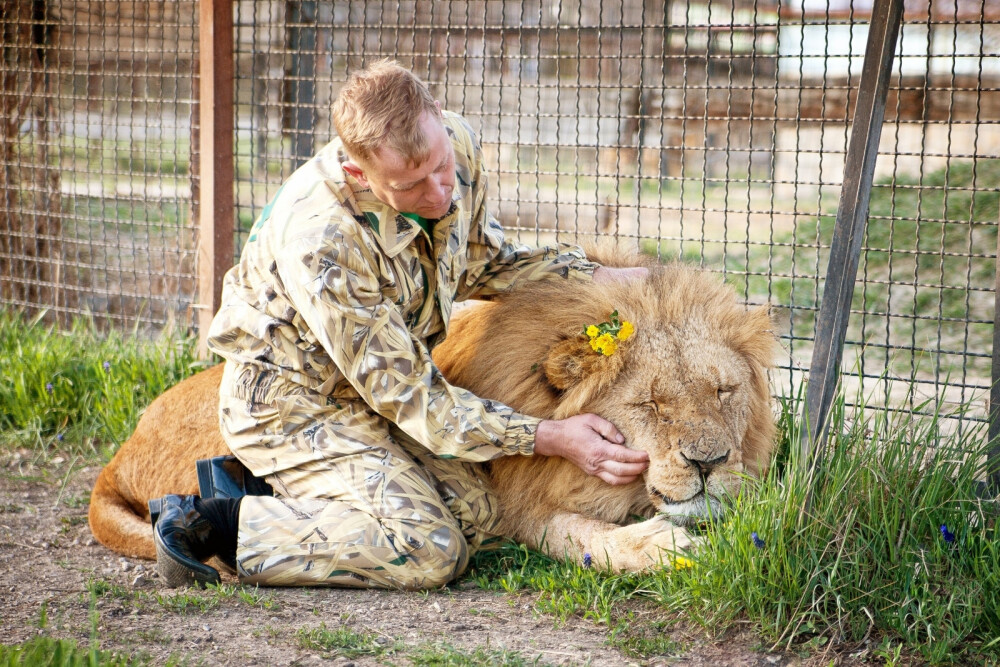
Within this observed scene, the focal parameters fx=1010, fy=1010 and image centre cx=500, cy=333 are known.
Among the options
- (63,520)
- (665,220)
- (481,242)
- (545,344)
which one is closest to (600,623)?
(545,344)

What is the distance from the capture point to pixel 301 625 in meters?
3.16

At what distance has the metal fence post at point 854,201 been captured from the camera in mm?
3080

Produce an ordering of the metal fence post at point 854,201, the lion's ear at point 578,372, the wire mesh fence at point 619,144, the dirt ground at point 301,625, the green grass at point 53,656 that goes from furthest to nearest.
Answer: the wire mesh fence at point 619,144 < the lion's ear at point 578,372 < the metal fence post at point 854,201 < the dirt ground at point 301,625 < the green grass at point 53,656

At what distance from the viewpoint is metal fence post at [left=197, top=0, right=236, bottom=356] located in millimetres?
5488

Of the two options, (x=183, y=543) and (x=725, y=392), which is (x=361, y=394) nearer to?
(x=183, y=543)

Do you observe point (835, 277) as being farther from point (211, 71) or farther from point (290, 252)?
point (211, 71)

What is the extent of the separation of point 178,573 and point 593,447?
1.50 metres

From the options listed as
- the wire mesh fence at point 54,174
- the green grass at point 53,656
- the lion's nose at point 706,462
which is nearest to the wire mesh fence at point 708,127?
the wire mesh fence at point 54,174

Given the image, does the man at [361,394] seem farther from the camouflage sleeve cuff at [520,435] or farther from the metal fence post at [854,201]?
the metal fence post at [854,201]

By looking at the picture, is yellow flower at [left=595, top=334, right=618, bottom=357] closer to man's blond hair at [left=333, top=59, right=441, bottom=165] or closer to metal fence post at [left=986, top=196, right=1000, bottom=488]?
man's blond hair at [left=333, top=59, right=441, bottom=165]

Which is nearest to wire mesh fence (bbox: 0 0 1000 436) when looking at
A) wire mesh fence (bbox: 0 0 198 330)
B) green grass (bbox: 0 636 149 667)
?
wire mesh fence (bbox: 0 0 198 330)

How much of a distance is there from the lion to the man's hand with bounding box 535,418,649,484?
2.2 inches

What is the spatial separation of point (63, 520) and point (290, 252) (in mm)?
1946

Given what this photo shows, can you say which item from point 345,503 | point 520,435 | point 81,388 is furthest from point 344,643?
point 81,388
